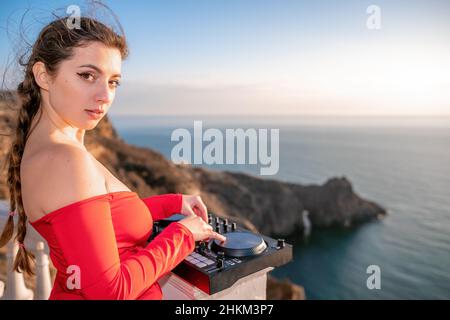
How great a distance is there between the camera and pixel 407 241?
44.0 m

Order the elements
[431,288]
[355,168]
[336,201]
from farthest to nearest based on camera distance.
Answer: [355,168] < [336,201] < [431,288]

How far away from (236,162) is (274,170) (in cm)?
40

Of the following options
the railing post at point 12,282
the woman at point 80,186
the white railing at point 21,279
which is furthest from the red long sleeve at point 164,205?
the railing post at point 12,282

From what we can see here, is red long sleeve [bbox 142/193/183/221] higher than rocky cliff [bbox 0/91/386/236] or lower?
higher

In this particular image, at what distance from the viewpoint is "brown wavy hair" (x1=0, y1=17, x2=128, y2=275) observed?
1151 mm

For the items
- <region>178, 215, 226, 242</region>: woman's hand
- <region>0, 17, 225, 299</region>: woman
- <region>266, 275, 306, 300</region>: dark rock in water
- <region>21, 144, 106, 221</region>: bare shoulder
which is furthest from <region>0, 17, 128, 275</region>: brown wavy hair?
<region>266, 275, 306, 300</region>: dark rock in water

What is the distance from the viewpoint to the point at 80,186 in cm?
98

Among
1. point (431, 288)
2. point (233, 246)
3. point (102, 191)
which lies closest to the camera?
point (102, 191)

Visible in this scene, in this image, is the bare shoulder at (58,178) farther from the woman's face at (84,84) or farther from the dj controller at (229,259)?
the dj controller at (229,259)

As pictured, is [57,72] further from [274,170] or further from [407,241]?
[407,241]

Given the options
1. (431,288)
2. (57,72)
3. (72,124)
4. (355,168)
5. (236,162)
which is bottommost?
(431,288)

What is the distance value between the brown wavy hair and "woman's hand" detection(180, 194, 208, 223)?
755 millimetres

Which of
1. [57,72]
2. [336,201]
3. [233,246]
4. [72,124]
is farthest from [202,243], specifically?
[336,201]

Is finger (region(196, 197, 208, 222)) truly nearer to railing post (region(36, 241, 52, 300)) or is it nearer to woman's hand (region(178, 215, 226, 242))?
woman's hand (region(178, 215, 226, 242))
